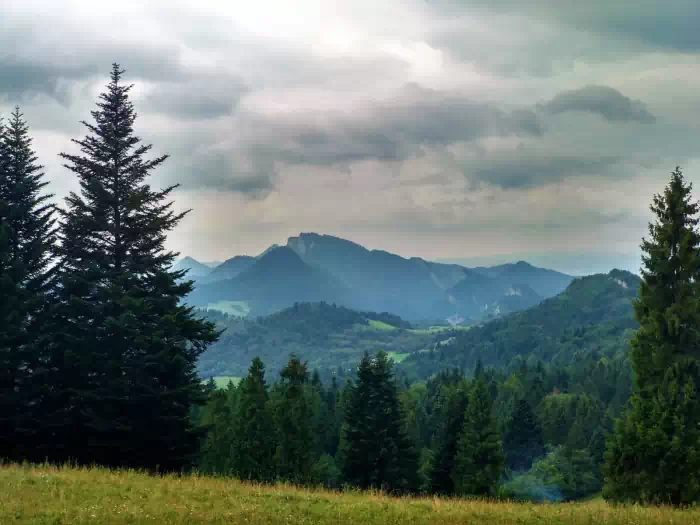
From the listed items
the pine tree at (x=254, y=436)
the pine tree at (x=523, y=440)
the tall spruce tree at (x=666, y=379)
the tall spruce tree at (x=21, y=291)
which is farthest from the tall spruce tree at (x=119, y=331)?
the pine tree at (x=523, y=440)

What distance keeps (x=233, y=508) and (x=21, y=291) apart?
20.6m

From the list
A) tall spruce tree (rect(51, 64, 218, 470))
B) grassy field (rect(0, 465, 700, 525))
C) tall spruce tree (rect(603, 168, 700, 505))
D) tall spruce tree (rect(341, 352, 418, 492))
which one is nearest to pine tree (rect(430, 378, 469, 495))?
tall spruce tree (rect(341, 352, 418, 492))

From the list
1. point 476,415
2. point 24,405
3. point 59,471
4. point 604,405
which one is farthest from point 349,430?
point 604,405

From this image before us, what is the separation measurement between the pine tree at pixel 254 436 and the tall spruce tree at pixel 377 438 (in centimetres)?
791

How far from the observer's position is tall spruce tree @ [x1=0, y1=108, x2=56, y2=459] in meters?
30.3

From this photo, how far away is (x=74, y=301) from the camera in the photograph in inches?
1204

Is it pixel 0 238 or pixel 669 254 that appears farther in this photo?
pixel 669 254

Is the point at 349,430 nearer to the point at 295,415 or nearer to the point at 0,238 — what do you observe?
the point at 295,415

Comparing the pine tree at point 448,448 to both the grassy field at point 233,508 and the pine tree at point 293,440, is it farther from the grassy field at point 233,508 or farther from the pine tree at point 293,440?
the grassy field at point 233,508

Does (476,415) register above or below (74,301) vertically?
below

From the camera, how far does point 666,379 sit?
3350 centimetres

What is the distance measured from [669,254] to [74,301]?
3191 centimetres

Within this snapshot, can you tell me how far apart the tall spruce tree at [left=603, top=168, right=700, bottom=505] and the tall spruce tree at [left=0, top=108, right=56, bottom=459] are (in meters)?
30.5

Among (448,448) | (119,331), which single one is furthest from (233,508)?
(448,448)
